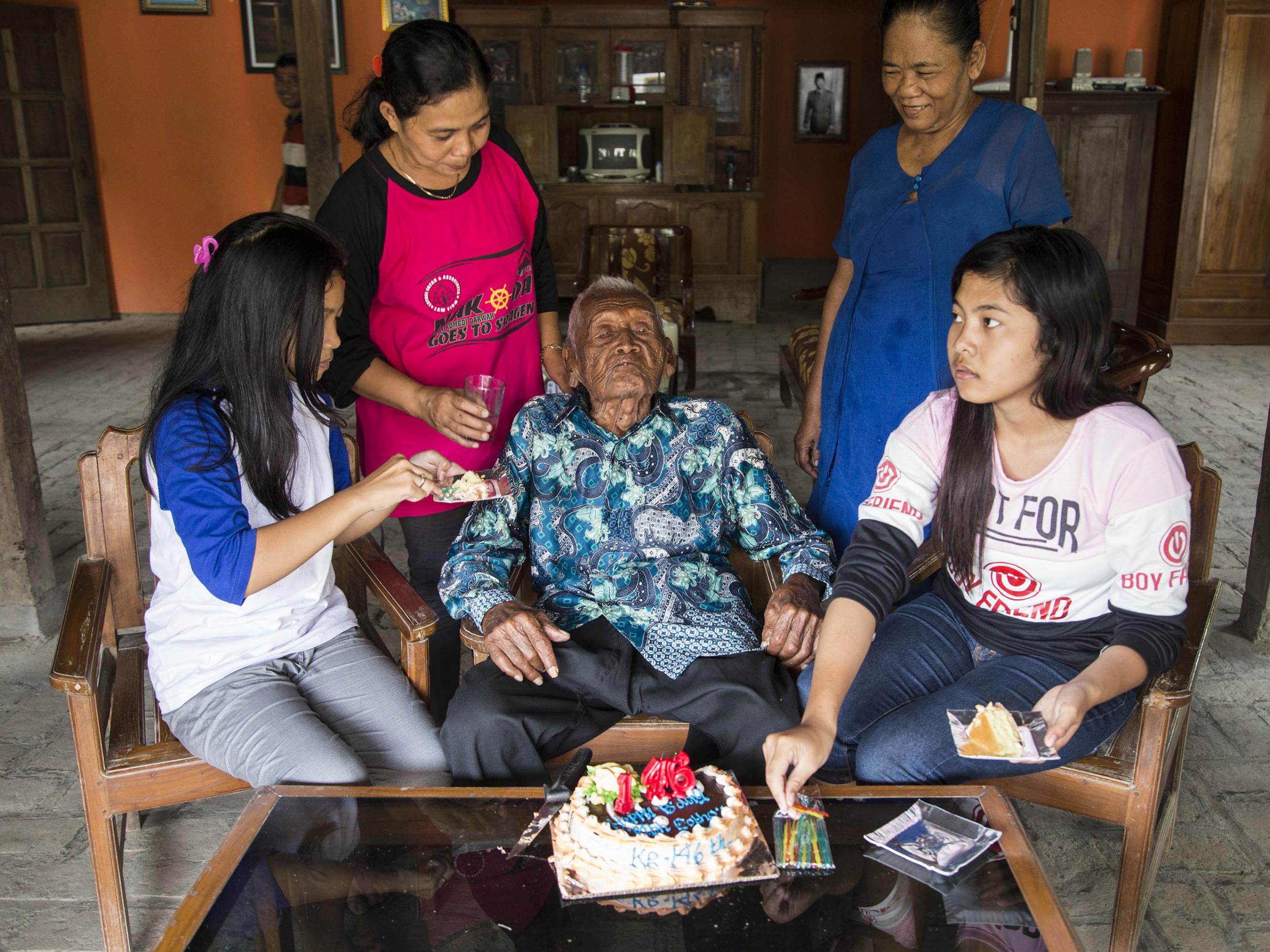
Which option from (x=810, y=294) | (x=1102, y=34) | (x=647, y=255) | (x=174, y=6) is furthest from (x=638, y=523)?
(x=174, y=6)

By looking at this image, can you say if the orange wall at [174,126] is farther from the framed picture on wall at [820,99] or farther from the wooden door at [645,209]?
the framed picture on wall at [820,99]

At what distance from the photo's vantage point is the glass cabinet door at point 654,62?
8.98m

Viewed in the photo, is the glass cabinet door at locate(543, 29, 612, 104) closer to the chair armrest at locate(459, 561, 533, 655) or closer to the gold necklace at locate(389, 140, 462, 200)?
the gold necklace at locate(389, 140, 462, 200)

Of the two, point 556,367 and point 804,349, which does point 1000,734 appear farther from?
point 804,349

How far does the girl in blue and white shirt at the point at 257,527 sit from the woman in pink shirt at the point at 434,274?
32 centimetres

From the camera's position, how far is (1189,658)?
74.4 inches

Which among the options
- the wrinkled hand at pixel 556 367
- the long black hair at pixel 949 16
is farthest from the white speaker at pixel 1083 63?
the wrinkled hand at pixel 556 367

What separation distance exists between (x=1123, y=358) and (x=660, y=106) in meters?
6.36

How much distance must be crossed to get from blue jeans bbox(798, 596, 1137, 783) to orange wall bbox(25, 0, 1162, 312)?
7.19m

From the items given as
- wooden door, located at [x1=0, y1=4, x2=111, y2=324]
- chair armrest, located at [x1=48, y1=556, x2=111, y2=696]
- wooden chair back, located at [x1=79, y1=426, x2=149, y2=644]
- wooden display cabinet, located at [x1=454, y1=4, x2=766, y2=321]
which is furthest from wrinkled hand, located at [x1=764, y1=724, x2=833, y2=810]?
wooden door, located at [x1=0, y1=4, x2=111, y2=324]

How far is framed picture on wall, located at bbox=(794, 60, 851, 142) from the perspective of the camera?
9.65 metres

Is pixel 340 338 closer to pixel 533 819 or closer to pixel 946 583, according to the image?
pixel 533 819

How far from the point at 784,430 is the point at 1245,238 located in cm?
446

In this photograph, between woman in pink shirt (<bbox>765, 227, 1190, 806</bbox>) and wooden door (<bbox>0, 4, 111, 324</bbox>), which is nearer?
woman in pink shirt (<bbox>765, 227, 1190, 806</bbox>)
